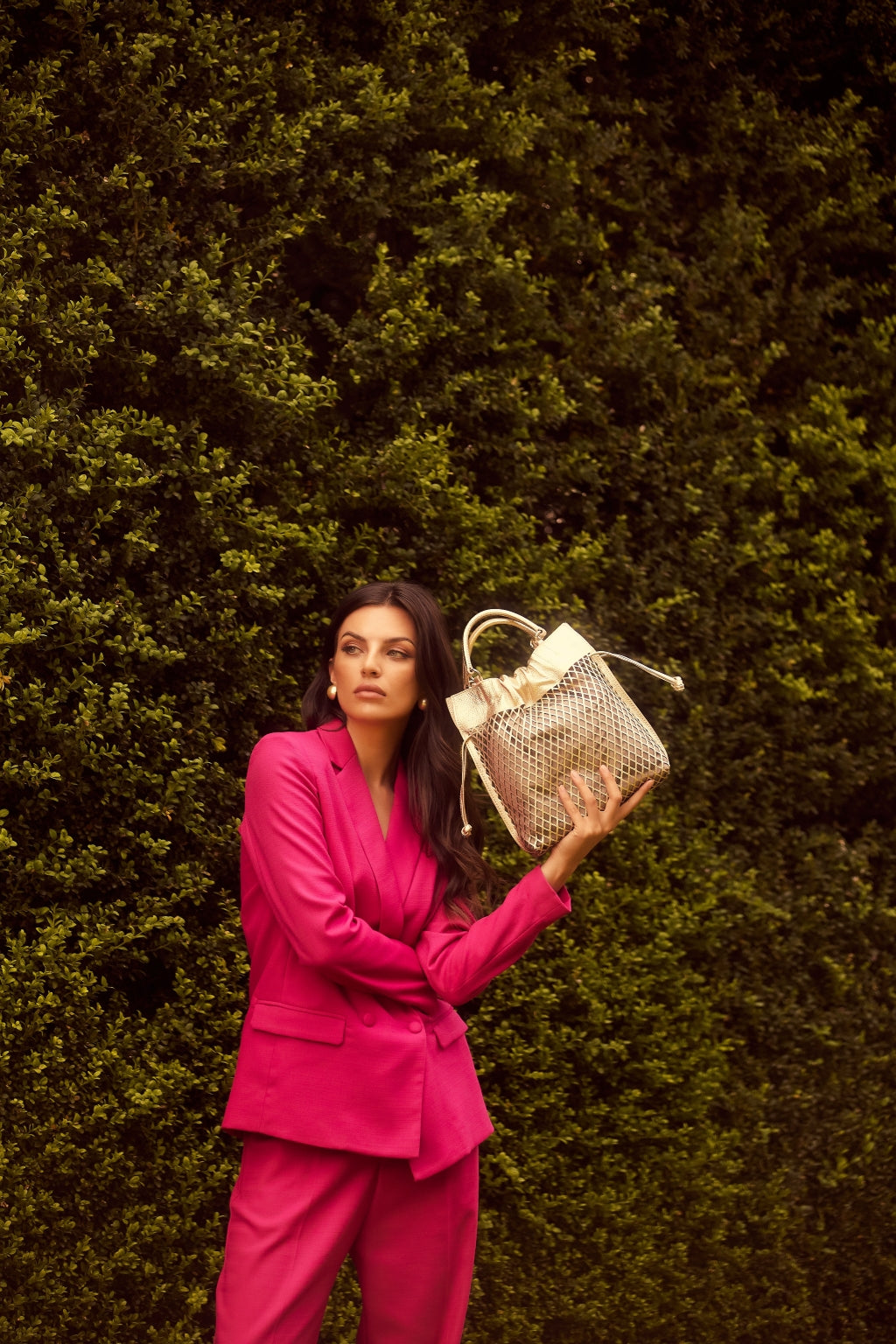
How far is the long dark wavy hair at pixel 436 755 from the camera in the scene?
247 cm

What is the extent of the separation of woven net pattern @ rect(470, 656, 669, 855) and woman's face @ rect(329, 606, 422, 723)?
230 mm

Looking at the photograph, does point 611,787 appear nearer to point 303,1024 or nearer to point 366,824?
point 366,824

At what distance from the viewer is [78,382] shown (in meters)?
3.04

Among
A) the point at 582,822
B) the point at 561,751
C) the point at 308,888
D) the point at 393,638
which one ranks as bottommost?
the point at 308,888

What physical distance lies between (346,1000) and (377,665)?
0.66 metres

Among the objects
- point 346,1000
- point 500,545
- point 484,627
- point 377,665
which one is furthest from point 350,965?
point 500,545

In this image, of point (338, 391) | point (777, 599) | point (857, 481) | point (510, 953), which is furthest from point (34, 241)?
point (857, 481)

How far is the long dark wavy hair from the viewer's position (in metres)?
2.47

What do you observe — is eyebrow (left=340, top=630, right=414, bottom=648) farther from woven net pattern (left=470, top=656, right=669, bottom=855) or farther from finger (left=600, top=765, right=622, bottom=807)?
finger (left=600, top=765, right=622, bottom=807)

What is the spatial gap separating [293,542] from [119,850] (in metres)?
0.95

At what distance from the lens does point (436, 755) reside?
2.51 meters

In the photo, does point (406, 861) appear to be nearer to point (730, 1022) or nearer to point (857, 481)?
point (730, 1022)

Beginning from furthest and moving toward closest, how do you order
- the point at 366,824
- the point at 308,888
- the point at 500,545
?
1. the point at 500,545
2. the point at 366,824
3. the point at 308,888

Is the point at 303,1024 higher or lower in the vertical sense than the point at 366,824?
lower
